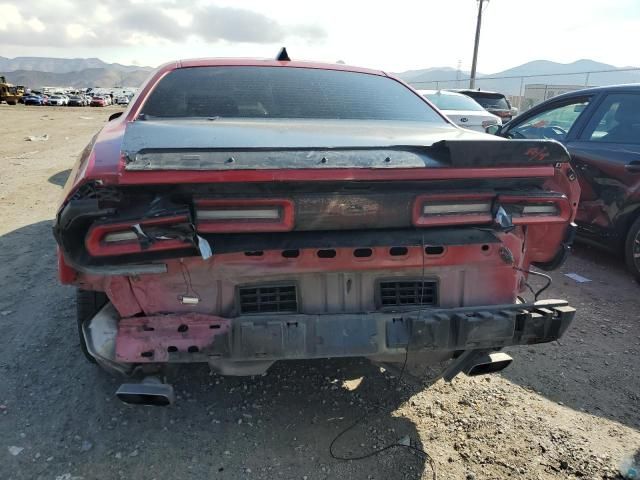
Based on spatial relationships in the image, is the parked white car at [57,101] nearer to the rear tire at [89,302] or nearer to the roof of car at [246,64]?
the roof of car at [246,64]

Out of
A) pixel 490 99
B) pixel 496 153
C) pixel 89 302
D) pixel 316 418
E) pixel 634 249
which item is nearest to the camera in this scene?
pixel 496 153

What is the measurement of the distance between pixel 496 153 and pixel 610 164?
120 inches

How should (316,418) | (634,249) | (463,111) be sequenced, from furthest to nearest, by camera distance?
1. (463,111)
2. (634,249)
3. (316,418)

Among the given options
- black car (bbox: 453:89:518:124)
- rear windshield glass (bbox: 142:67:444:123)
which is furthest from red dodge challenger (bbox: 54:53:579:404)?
black car (bbox: 453:89:518:124)

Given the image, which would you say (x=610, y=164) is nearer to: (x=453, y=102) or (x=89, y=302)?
(x=89, y=302)

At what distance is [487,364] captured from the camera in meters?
2.25

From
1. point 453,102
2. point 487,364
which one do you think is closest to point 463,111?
point 453,102

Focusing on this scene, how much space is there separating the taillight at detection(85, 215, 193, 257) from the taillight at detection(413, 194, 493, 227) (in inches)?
37.0

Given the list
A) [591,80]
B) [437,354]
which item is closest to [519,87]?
[591,80]

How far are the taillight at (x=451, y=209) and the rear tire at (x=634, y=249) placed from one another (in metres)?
2.94

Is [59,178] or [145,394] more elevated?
[145,394]

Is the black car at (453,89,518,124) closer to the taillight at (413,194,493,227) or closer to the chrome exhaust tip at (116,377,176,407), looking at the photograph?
the taillight at (413,194,493,227)

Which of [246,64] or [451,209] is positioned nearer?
[451,209]

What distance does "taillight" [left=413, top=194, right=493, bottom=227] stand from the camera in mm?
2098
